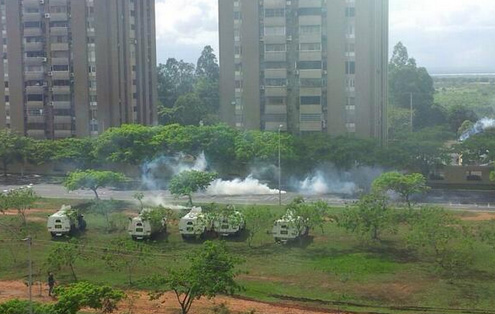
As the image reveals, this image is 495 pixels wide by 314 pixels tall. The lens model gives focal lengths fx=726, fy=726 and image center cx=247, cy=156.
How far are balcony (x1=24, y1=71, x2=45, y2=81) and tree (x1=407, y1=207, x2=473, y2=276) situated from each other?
92.2ft

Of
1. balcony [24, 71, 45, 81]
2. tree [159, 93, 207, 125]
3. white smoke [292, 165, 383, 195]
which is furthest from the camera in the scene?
tree [159, 93, 207, 125]

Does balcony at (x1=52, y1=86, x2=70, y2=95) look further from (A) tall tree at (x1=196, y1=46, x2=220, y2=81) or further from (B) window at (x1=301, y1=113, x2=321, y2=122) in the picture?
(A) tall tree at (x1=196, y1=46, x2=220, y2=81)

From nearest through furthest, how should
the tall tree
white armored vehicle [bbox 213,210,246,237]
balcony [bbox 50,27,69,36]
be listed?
white armored vehicle [bbox 213,210,246,237]
balcony [bbox 50,27,69,36]
the tall tree

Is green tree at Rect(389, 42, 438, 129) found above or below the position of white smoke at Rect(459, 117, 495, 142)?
above

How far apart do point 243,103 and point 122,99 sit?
342 inches

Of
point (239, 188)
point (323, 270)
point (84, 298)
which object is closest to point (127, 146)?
point (239, 188)

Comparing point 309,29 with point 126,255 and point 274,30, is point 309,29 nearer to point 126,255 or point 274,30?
point 274,30

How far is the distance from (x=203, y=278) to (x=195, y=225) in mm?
7879

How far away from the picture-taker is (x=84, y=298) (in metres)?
14.3

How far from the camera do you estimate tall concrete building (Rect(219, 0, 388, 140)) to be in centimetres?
3834

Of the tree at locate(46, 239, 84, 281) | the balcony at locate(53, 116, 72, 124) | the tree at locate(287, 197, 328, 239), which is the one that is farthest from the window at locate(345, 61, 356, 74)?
the tree at locate(46, 239, 84, 281)

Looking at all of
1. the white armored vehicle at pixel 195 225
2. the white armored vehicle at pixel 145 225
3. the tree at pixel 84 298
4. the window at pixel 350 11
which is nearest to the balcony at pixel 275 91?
the window at pixel 350 11

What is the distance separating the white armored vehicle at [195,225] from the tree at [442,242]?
254 inches

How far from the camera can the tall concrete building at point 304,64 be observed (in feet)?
126
